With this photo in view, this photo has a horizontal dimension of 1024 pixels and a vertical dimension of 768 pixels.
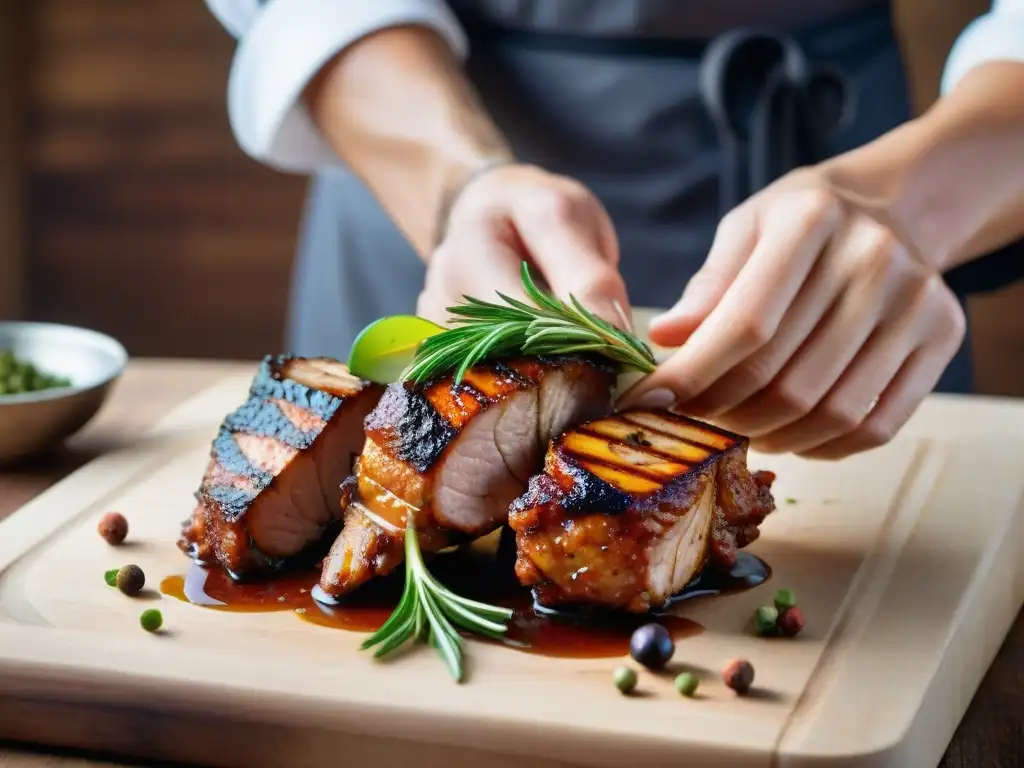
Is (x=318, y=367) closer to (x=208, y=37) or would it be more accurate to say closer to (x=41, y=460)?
(x=41, y=460)

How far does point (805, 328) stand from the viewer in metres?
2.17

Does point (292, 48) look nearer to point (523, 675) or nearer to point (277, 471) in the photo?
point (277, 471)

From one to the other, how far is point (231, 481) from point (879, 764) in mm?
1049

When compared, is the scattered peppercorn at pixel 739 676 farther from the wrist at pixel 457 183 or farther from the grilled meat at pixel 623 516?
the wrist at pixel 457 183

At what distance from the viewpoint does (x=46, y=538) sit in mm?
2197

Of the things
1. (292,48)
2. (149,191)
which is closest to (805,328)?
(292,48)

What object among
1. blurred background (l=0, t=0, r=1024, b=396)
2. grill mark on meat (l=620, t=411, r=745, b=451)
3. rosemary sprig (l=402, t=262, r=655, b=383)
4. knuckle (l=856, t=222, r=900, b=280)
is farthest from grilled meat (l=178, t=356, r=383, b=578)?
blurred background (l=0, t=0, r=1024, b=396)

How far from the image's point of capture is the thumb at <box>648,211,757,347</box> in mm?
2186

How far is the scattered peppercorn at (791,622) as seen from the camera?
1.84 metres

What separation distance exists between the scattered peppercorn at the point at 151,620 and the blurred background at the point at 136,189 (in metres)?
4.15

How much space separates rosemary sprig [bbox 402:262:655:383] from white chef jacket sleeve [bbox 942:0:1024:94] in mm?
1153

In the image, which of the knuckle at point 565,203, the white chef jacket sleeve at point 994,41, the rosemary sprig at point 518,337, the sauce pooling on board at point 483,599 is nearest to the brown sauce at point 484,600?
the sauce pooling on board at point 483,599

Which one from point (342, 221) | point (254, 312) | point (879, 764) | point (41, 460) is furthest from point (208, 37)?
point (879, 764)

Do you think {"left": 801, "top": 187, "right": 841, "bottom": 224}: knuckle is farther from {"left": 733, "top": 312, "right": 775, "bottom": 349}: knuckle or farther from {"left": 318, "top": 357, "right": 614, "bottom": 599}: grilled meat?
{"left": 318, "top": 357, "right": 614, "bottom": 599}: grilled meat
